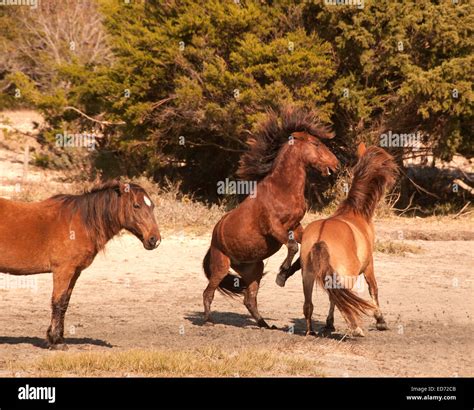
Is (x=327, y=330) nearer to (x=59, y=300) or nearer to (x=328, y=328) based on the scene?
(x=328, y=328)

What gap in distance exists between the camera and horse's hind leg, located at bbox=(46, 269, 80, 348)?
9.41 m

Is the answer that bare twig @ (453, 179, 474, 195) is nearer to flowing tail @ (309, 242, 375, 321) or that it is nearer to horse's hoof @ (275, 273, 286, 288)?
horse's hoof @ (275, 273, 286, 288)

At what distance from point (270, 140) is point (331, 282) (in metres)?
2.34

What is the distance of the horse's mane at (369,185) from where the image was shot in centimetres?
1090

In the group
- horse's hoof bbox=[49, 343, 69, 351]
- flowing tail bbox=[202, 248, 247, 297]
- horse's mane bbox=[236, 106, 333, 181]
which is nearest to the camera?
horse's hoof bbox=[49, 343, 69, 351]

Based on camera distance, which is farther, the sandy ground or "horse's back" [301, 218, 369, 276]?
"horse's back" [301, 218, 369, 276]

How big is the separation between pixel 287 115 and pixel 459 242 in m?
8.42

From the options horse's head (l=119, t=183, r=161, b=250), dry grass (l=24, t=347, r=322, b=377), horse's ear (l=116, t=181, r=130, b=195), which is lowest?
dry grass (l=24, t=347, r=322, b=377)

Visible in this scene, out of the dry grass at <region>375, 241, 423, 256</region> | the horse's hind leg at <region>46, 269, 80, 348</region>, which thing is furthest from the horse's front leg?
the dry grass at <region>375, 241, 423, 256</region>

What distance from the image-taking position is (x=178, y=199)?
72.3ft

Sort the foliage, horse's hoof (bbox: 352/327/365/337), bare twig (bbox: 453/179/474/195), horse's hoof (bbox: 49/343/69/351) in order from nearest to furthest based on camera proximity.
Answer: horse's hoof (bbox: 49/343/69/351)
horse's hoof (bbox: 352/327/365/337)
the foliage
bare twig (bbox: 453/179/474/195)

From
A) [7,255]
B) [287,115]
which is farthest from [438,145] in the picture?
[7,255]

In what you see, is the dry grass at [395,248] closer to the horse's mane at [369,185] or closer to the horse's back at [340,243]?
the horse's mane at [369,185]

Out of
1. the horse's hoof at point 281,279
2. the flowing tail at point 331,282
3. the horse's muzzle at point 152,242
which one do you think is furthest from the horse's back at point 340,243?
the horse's muzzle at point 152,242
